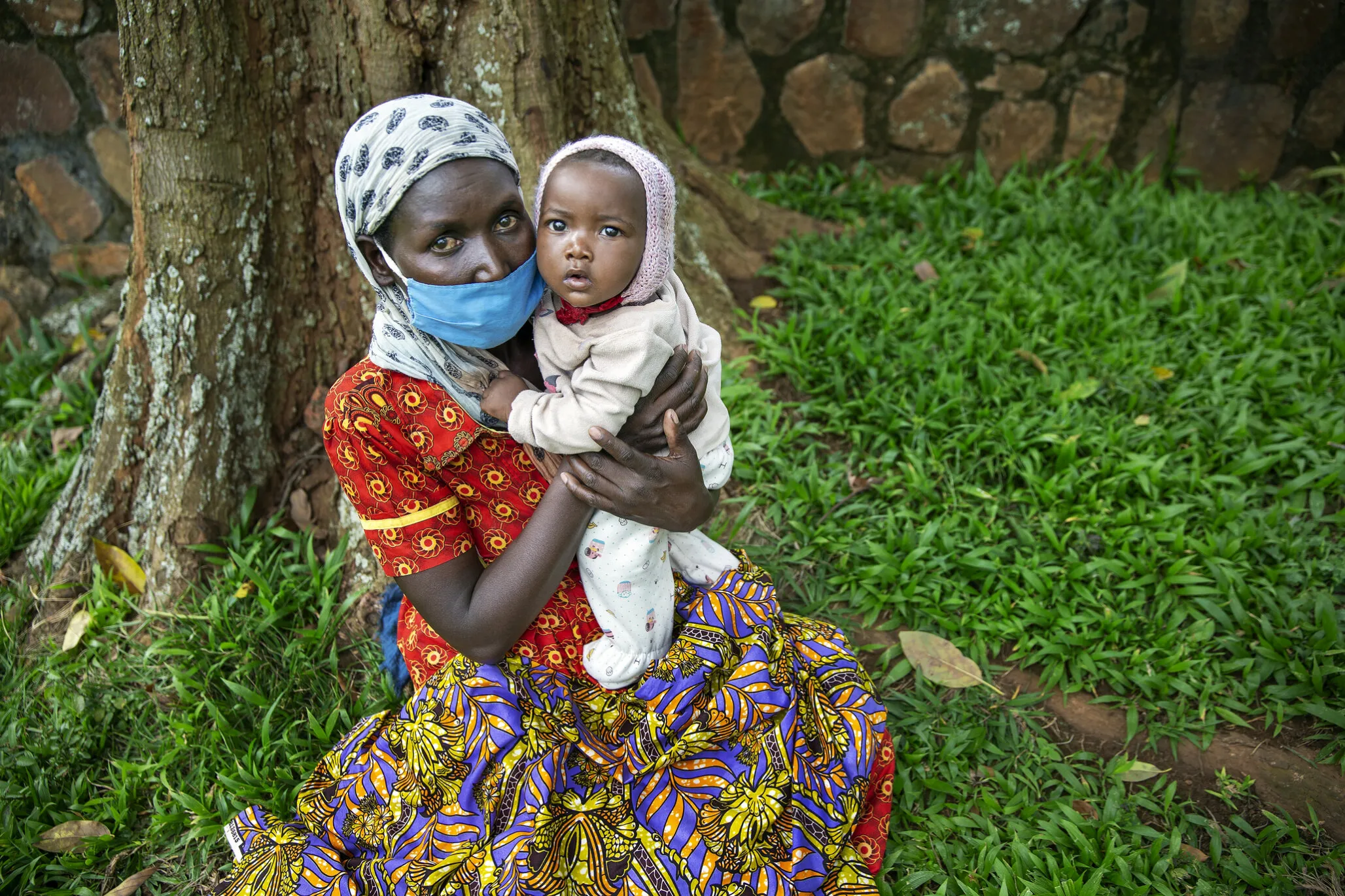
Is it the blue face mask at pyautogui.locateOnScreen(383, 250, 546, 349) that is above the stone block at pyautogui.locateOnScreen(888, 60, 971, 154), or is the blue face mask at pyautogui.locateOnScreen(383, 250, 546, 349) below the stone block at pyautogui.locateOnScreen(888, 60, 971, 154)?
below

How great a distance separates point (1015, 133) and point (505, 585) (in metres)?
3.82

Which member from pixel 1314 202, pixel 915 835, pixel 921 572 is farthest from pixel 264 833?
pixel 1314 202

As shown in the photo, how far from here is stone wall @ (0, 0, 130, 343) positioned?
3426mm

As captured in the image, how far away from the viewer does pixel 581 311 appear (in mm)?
1733

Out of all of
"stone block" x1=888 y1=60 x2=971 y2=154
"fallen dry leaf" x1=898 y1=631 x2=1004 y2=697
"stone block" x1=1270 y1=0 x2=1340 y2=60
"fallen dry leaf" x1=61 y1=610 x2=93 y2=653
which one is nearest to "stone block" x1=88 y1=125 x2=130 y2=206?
"fallen dry leaf" x1=61 y1=610 x2=93 y2=653

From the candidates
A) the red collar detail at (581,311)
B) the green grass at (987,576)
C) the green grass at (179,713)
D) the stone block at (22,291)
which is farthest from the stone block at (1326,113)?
the stone block at (22,291)

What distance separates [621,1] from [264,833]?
3876 mm

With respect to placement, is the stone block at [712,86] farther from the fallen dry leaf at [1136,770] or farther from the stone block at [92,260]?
the fallen dry leaf at [1136,770]

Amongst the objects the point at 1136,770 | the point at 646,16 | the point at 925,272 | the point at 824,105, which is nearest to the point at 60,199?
the point at 646,16

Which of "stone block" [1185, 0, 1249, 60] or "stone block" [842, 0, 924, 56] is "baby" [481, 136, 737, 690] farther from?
"stone block" [1185, 0, 1249, 60]

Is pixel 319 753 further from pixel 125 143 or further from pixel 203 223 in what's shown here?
pixel 125 143

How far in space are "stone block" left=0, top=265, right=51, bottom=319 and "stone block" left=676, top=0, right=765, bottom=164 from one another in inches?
123

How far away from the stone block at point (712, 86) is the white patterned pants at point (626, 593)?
119 inches

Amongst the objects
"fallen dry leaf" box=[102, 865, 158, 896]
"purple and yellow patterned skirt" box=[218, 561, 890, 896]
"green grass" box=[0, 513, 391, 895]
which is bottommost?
"fallen dry leaf" box=[102, 865, 158, 896]
